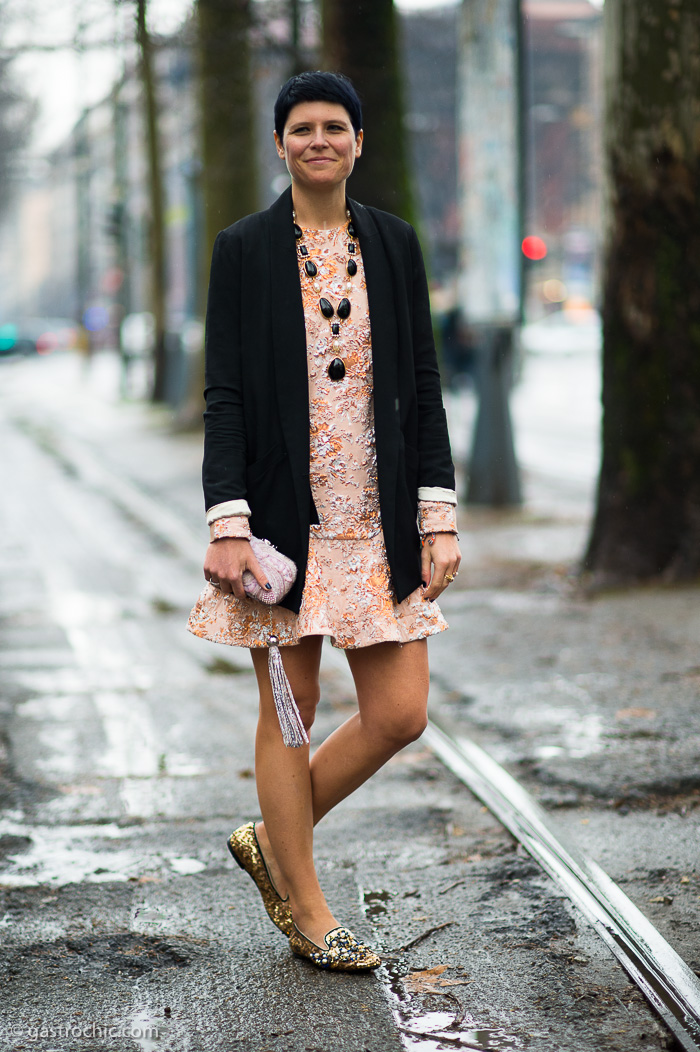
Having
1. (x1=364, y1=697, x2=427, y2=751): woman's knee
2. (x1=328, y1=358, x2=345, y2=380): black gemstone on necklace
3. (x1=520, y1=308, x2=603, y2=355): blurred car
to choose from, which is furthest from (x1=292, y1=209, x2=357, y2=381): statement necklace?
(x1=520, y1=308, x2=603, y2=355): blurred car

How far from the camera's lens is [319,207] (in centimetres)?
323

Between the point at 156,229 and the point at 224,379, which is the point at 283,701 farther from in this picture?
the point at 156,229

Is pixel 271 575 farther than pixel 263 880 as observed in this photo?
No

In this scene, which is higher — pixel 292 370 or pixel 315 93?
pixel 315 93

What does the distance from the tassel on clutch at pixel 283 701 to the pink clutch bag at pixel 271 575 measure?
129 millimetres

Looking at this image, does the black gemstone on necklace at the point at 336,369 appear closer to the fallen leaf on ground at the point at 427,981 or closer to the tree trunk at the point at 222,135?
the fallen leaf on ground at the point at 427,981

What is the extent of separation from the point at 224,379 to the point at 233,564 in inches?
16.1

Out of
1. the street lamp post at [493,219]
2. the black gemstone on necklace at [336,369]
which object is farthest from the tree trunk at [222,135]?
the black gemstone on necklace at [336,369]

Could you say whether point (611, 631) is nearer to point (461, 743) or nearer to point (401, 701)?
point (461, 743)

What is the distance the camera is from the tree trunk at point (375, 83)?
1234 cm

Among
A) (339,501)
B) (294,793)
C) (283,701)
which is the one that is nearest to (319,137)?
(339,501)

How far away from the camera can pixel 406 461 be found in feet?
10.7

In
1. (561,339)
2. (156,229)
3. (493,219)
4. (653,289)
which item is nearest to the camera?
(653,289)

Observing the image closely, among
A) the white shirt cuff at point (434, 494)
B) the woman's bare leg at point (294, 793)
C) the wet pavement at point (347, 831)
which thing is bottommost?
the wet pavement at point (347, 831)
